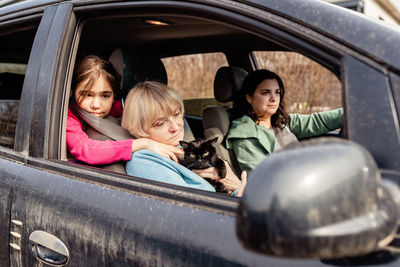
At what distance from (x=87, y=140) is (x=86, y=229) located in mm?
717

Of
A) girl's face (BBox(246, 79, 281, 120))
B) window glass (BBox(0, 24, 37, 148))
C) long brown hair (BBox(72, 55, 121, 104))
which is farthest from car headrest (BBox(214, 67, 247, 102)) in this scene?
window glass (BBox(0, 24, 37, 148))

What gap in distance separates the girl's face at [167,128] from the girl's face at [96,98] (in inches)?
12.6

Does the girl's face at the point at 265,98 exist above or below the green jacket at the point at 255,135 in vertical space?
above

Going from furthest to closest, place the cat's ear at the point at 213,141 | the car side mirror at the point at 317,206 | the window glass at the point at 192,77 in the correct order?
the window glass at the point at 192,77 < the cat's ear at the point at 213,141 < the car side mirror at the point at 317,206

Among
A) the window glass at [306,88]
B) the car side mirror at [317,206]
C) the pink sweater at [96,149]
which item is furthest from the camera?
the window glass at [306,88]

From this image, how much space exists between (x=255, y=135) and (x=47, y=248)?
1805 mm

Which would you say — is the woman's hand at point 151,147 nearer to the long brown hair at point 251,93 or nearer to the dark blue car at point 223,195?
the dark blue car at point 223,195

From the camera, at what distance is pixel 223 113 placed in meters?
3.02

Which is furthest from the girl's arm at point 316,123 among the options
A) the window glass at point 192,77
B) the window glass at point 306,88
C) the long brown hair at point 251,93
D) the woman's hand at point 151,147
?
the window glass at point 306,88

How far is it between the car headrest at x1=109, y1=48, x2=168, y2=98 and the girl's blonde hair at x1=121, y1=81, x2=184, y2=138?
400mm

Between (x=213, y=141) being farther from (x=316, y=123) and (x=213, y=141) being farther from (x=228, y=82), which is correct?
(x=316, y=123)

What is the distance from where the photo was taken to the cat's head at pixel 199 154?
260 centimetres

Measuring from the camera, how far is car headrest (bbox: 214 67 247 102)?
3.15 metres

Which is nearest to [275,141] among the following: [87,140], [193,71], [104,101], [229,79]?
[229,79]
